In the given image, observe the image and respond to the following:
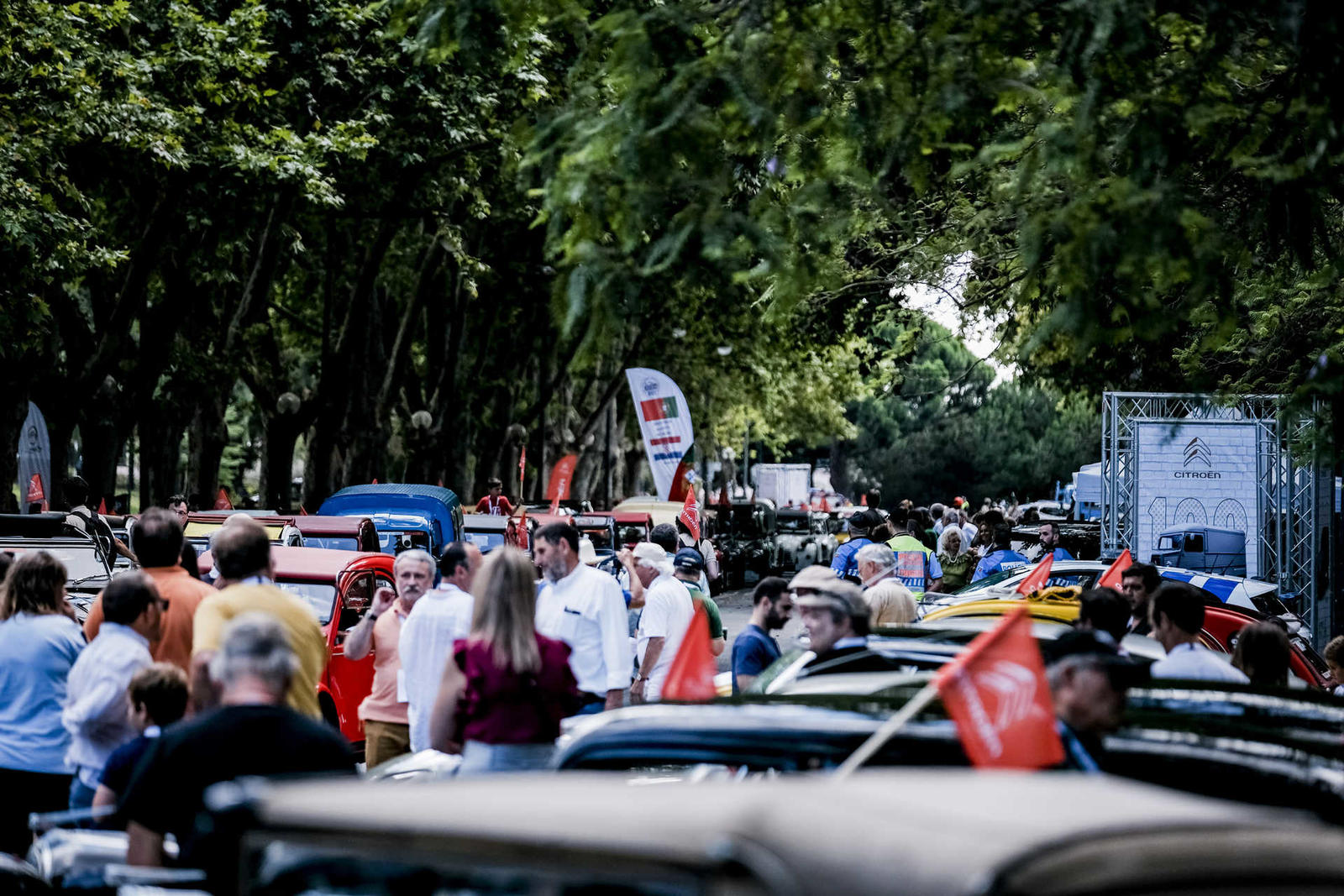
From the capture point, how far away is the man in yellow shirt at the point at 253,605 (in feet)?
20.8

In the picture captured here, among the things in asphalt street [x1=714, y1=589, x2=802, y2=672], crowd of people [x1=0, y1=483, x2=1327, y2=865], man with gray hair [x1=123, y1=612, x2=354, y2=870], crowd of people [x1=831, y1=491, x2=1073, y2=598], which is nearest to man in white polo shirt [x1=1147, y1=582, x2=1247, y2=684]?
crowd of people [x1=0, y1=483, x2=1327, y2=865]

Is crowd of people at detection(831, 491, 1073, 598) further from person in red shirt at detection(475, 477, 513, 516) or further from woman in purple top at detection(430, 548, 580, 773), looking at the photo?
person in red shirt at detection(475, 477, 513, 516)

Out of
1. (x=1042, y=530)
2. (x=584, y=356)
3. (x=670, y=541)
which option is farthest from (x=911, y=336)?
(x=584, y=356)

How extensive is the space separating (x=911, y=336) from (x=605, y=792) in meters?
17.3

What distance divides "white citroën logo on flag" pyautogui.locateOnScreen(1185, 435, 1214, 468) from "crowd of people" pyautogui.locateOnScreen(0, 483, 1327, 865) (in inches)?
476

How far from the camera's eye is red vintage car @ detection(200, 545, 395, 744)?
12.3 meters

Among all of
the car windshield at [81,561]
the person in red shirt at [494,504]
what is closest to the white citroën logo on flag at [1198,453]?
the person in red shirt at [494,504]

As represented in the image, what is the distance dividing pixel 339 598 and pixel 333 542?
604 cm

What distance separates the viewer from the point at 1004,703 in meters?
3.77

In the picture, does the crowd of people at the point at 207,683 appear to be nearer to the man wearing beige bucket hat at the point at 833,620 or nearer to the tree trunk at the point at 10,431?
the man wearing beige bucket hat at the point at 833,620

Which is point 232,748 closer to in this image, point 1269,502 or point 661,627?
point 661,627

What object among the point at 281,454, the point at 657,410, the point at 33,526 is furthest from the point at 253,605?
the point at 281,454

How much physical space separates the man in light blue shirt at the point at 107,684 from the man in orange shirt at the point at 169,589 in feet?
1.80

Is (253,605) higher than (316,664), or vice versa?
(253,605)
